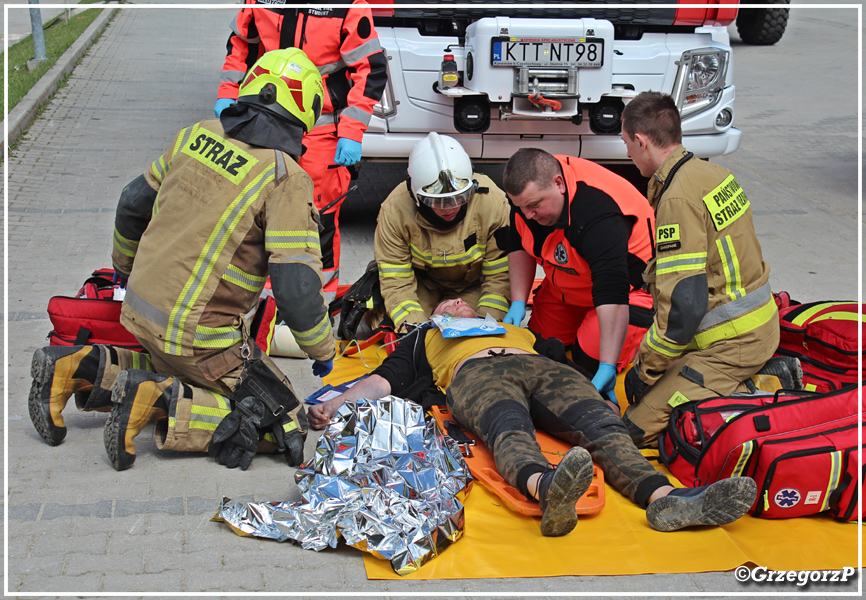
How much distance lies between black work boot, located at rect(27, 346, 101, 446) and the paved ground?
111mm

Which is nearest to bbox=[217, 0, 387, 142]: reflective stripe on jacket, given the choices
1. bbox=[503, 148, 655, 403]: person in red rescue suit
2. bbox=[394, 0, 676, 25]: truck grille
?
bbox=[394, 0, 676, 25]: truck grille

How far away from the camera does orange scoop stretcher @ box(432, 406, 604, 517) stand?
9.94 ft

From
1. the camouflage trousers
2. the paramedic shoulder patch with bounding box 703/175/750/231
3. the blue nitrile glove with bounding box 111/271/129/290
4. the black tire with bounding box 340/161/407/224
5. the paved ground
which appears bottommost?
the black tire with bounding box 340/161/407/224

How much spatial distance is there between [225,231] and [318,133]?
1.83 meters

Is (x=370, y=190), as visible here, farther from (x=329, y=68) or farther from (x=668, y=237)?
(x=668, y=237)

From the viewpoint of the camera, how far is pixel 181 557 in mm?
2719

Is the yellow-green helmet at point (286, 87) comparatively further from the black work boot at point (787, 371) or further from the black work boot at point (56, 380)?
the black work boot at point (787, 371)

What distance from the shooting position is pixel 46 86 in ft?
35.9

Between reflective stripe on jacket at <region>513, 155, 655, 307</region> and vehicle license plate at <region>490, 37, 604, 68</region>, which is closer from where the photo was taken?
reflective stripe on jacket at <region>513, 155, 655, 307</region>

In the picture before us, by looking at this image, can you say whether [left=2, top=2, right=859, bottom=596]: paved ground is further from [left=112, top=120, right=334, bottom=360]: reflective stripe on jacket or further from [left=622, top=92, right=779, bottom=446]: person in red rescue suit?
[left=622, top=92, right=779, bottom=446]: person in red rescue suit

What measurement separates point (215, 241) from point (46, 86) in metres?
9.25

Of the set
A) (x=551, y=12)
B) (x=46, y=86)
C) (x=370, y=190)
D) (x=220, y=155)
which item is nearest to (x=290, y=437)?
(x=220, y=155)

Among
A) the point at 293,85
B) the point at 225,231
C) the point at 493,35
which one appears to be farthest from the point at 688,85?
the point at 225,231

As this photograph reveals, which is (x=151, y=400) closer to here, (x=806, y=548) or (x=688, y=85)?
(x=806, y=548)
